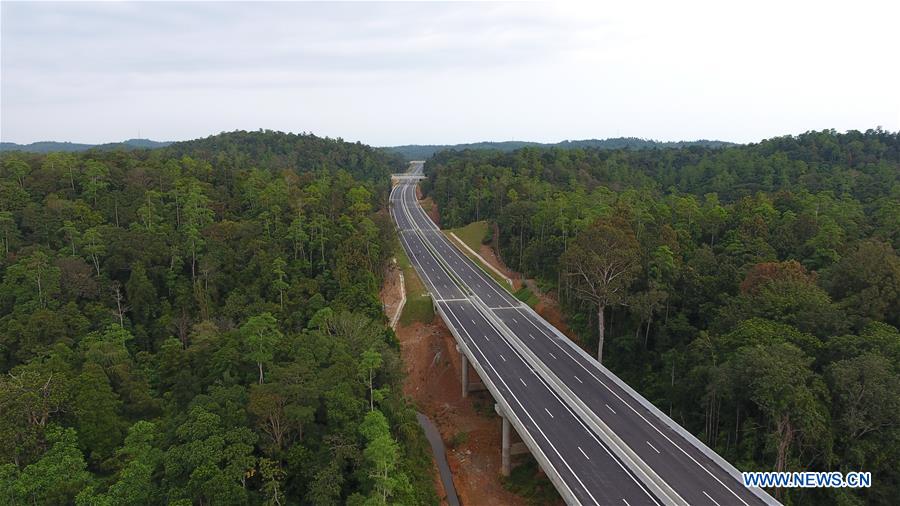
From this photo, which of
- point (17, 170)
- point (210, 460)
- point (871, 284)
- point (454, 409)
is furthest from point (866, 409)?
point (17, 170)

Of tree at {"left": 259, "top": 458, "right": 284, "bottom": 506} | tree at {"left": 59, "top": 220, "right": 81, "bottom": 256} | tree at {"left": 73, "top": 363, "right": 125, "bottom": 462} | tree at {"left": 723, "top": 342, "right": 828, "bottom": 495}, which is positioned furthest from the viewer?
tree at {"left": 59, "top": 220, "right": 81, "bottom": 256}

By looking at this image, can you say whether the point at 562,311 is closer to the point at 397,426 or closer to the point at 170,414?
the point at 397,426

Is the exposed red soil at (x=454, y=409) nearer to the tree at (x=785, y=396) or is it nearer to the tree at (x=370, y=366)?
the tree at (x=370, y=366)

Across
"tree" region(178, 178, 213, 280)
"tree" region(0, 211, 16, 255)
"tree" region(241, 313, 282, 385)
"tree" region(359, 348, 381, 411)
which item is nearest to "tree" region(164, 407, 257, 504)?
"tree" region(241, 313, 282, 385)

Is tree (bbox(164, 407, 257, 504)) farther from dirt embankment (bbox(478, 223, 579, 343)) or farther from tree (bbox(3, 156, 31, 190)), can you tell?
tree (bbox(3, 156, 31, 190))

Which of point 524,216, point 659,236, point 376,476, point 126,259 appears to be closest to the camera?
point 376,476

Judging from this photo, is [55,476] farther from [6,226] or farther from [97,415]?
[6,226]

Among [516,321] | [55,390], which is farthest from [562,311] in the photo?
[55,390]
